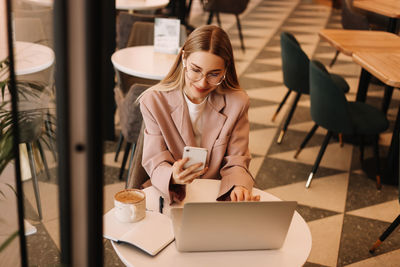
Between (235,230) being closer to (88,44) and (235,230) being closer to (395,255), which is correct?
(88,44)

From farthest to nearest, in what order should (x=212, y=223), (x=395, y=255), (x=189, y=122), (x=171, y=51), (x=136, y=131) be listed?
(x=171, y=51), (x=136, y=131), (x=395, y=255), (x=189, y=122), (x=212, y=223)

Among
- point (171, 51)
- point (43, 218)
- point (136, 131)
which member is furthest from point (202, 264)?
point (171, 51)

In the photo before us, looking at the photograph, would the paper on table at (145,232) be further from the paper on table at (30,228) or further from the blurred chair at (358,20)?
the blurred chair at (358,20)

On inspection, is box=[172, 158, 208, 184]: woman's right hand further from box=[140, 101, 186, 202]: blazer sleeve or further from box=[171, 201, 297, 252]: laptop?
box=[171, 201, 297, 252]: laptop

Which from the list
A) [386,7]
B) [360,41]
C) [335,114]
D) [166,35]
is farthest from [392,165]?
[166,35]

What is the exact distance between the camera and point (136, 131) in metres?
2.96

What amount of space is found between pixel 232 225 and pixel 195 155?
33 cm

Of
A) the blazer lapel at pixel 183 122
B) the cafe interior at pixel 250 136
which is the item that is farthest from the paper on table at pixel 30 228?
the blazer lapel at pixel 183 122

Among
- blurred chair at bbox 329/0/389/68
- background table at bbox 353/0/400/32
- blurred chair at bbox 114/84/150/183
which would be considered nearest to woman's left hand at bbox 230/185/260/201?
blurred chair at bbox 114/84/150/183

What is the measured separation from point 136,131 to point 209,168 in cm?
120

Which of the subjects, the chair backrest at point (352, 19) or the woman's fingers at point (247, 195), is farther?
the chair backrest at point (352, 19)

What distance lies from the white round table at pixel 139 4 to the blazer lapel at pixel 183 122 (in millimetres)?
3153

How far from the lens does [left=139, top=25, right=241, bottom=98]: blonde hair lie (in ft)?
5.76

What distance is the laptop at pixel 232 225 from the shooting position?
4.01 ft
